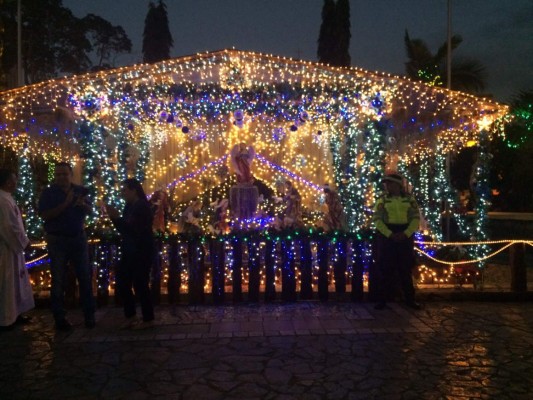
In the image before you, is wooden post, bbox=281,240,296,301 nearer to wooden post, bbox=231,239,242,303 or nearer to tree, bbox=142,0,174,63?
wooden post, bbox=231,239,242,303

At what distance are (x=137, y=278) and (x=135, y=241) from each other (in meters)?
0.45

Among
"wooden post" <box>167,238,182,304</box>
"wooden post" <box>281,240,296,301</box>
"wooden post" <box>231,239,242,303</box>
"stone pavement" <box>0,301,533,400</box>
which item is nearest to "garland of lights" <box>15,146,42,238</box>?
"stone pavement" <box>0,301,533,400</box>

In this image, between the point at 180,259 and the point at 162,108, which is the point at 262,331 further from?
the point at 162,108

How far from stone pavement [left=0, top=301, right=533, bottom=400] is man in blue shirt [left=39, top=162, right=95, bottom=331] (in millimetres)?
425

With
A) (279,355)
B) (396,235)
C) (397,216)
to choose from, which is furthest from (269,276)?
(279,355)

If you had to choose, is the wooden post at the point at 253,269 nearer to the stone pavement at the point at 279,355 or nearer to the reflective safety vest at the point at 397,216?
the stone pavement at the point at 279,355

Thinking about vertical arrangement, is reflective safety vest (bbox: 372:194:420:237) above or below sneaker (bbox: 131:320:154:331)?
above

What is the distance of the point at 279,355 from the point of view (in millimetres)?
4902

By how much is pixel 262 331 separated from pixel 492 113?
22.5ft

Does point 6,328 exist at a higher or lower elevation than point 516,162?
lower

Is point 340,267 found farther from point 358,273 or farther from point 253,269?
point 253,269

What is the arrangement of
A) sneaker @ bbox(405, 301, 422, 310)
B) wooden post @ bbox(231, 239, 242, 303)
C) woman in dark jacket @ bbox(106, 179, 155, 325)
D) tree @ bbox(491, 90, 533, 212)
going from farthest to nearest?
tree @ bbox(491, 90, 533, 212)
wooden post @ bbox(231, 239, 242, 303)
sneaker @ bbox(405, 301, 422, 310)
woman in dark jacket @ bbox(106, 179, 155, 325)

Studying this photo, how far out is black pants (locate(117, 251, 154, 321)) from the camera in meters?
5.66

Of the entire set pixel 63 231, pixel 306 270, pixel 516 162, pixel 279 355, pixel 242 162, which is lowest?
pixel 279 355
